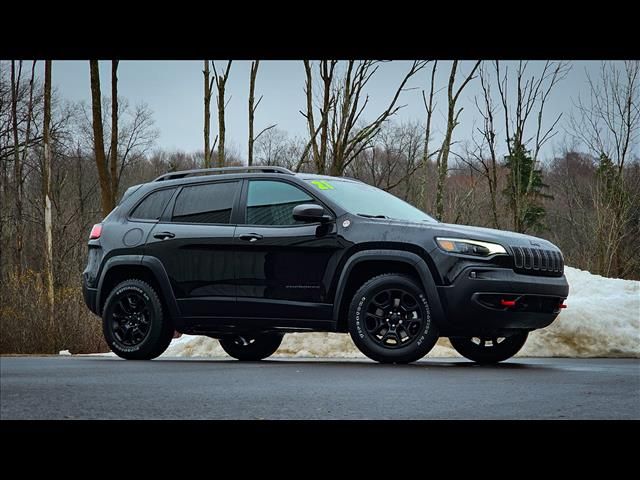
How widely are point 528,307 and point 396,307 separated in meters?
1.28

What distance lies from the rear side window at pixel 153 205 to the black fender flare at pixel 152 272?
55cm

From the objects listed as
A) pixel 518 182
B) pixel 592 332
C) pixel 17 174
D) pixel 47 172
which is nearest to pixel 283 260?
pixel 592 332

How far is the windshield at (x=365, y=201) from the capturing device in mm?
9656

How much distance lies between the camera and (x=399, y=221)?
30.3 feet

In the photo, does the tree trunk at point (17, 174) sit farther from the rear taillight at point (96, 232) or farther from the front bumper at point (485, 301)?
the front bumper at point (485, 301)

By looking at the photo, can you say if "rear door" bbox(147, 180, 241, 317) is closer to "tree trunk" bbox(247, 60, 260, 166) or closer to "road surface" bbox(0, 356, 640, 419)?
"road surface" bbox(0, 356, 640, 419)

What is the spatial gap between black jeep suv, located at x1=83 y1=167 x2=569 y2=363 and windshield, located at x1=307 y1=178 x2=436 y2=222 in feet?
0.07

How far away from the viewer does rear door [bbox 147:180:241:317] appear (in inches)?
383

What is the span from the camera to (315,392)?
6.88m

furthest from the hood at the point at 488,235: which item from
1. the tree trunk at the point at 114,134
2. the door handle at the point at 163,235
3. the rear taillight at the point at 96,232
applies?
the tree trunk at the point at 114,134

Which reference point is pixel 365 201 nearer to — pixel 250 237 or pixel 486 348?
pixel 250 237

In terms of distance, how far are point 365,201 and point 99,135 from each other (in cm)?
1089

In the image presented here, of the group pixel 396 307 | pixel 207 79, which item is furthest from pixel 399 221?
pixel 207 79

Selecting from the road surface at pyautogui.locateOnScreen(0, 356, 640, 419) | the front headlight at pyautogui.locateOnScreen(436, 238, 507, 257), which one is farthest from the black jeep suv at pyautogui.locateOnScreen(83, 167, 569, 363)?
the road surface at pyautogui.locateOnScreen(0, 356, 640, 419)
